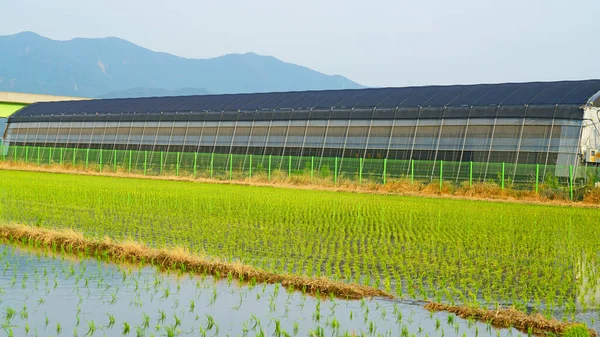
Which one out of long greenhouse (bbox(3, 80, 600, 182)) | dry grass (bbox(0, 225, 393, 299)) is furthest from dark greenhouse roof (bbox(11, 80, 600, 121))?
dry grass (bbox(0, 225, 393, 299))

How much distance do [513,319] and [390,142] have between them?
32262 millimetres

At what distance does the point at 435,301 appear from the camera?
10.2m

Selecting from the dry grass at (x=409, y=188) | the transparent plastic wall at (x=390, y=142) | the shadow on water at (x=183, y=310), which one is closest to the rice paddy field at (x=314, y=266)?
the shadow on water at (x=183, y=310)

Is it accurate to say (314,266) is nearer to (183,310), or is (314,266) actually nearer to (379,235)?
(183,310)

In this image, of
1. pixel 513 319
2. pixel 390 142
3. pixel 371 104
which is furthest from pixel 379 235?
pixel 371 104

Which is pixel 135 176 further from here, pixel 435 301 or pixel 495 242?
pixel 435 301

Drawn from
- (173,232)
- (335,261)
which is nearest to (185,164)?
(173,232)

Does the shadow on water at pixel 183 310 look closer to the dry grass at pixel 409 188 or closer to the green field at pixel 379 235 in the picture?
the green field at pixel 379 235

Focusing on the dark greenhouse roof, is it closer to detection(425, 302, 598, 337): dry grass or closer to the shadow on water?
detection(425, 302, 598, 337): dry grass

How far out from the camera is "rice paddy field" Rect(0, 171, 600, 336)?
919 cm

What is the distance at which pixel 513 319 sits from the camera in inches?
363

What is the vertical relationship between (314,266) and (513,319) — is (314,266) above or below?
below

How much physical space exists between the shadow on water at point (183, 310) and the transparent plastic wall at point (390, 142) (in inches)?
994

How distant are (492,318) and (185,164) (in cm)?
4101
